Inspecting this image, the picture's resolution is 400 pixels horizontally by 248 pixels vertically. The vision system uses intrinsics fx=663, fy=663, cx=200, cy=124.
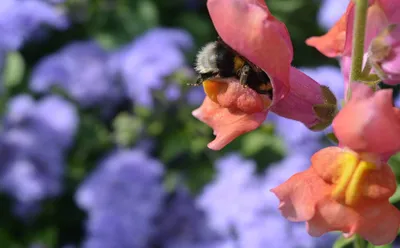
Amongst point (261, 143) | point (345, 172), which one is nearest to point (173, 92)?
point (261, 143)

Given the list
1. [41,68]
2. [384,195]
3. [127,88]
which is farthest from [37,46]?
[384,195]

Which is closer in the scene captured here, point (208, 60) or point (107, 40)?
point (208, 60)

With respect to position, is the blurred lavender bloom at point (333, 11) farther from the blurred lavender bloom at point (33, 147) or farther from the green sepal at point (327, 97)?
the green sepal at point (327, 97)

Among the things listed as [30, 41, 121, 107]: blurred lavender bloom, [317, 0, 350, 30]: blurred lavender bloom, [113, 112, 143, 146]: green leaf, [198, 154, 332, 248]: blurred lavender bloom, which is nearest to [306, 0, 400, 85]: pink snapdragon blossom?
[198, 154, 332, 248]: blurred lavender bloom

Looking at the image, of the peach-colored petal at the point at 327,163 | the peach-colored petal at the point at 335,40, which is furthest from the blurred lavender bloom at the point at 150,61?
the peach-colored petal at the point at 327,163

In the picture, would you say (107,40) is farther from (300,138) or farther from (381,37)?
(381,37)

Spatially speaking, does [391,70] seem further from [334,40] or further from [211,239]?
[211,239]
